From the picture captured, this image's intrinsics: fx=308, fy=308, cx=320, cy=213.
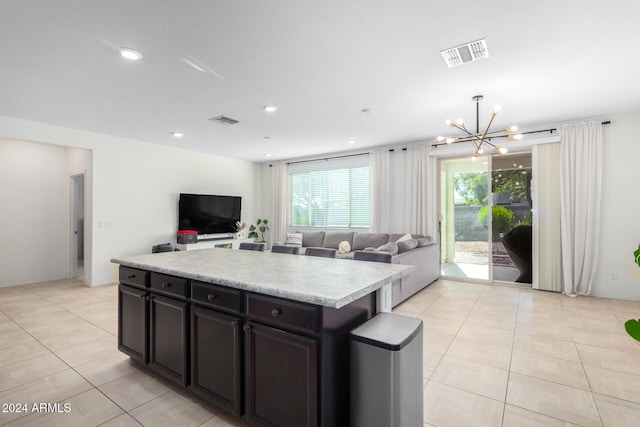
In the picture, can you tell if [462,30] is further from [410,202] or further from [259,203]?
[259,203]

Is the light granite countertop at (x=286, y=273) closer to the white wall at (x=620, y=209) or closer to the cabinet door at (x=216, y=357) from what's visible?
the cabinet door at (x=216, y=357)

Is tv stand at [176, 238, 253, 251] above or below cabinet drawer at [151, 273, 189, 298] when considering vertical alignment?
below

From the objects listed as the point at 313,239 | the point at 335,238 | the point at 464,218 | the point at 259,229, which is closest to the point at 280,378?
the point at 335,238

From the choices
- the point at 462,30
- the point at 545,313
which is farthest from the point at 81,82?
the point at 545,313

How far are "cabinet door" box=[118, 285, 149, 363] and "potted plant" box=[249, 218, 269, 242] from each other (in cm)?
532

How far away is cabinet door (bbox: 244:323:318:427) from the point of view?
1.48 m

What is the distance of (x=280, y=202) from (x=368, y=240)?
2748mm

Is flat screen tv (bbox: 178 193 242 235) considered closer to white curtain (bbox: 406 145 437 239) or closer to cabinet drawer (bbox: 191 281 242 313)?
white curtain (bbox: 406 145 437 239)

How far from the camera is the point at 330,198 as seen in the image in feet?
24.2

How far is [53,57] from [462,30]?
136 inches

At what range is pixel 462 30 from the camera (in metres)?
2.35

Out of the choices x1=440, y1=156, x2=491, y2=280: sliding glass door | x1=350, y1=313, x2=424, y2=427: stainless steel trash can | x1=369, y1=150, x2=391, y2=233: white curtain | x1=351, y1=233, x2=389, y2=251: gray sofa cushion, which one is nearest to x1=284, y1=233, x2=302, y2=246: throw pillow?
x1=351, y1=233, x2=389, y2=251: gray sofa cushion

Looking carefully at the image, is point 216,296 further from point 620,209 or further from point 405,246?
point 620,209

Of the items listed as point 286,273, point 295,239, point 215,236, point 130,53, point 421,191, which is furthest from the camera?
point 215,236
